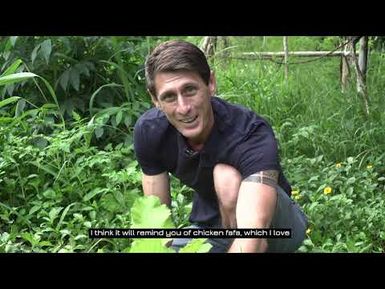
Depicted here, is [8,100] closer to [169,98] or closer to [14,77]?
[14,77]

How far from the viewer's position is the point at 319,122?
2135 millimetres

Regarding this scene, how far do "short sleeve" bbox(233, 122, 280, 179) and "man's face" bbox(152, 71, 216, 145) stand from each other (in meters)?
0.10

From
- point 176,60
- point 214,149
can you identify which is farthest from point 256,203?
point 176,60

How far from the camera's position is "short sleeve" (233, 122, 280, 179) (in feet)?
5.51

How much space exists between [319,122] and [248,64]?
11.1 inches

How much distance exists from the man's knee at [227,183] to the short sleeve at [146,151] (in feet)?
0.54

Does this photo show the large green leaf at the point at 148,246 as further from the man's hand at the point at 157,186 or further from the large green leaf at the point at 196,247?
the man's hand at the point at 157,186

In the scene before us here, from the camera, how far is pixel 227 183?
1.71 m

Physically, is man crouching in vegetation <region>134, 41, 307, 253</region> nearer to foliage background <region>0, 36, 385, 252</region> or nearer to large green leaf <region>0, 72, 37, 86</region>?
foliage background <region>0, 36, 385, 252</region>

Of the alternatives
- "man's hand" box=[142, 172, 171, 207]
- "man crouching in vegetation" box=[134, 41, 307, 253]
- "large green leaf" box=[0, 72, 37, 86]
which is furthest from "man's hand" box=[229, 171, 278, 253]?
"large green leaf" box=[0, 72, 37, 86]

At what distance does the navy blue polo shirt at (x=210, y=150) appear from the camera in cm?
170

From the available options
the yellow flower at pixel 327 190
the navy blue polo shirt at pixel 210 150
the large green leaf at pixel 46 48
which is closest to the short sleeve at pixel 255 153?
the navy blue polo shirt at pixel 210 150

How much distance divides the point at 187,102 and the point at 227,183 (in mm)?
219

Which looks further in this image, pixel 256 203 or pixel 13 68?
pixel 13 68
